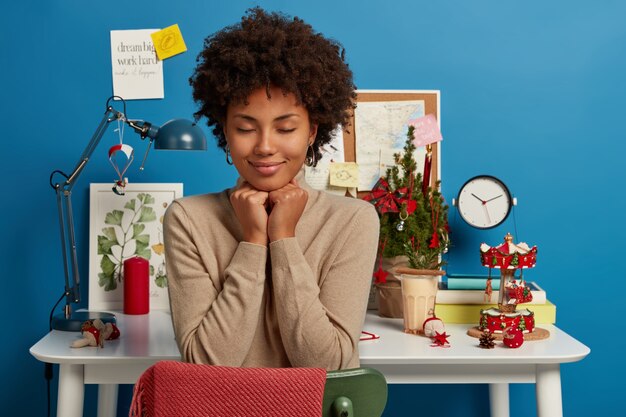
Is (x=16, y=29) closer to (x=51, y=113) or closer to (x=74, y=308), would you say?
(x=51, y=113)

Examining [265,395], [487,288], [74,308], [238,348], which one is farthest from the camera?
[74,308]

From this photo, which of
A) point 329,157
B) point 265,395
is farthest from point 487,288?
point 265,395

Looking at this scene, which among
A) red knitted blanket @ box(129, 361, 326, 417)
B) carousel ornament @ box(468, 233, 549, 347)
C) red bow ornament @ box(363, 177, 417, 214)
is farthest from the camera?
A: red bow ornament @ box(363, 177, 417, 214)

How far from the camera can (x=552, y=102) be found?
7.22 ft

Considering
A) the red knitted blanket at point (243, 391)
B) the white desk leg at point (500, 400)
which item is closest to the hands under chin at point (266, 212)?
the red knitted blanket at point (243, 391)

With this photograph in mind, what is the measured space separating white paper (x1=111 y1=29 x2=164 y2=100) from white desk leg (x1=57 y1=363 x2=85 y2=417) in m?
0.80

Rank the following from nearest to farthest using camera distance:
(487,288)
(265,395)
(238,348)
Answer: (265,395), (238,348), (487,288)

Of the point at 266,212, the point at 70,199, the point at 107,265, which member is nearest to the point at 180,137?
the point at 70,199

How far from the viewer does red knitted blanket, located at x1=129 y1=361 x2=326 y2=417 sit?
109 centimetres

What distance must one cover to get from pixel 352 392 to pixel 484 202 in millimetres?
1085

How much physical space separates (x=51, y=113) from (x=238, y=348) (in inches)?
43.7

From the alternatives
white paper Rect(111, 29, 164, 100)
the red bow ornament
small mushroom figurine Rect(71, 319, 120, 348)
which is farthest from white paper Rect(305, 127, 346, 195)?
small mushroom figurine Rect(71, 319, 120, 348)

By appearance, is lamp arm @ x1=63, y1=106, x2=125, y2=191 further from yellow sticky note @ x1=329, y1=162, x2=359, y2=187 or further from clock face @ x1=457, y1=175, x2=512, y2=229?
clock face @ x1=457, y1=175, x2=512, y2=229

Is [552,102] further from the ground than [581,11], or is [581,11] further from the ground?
[581,11]
